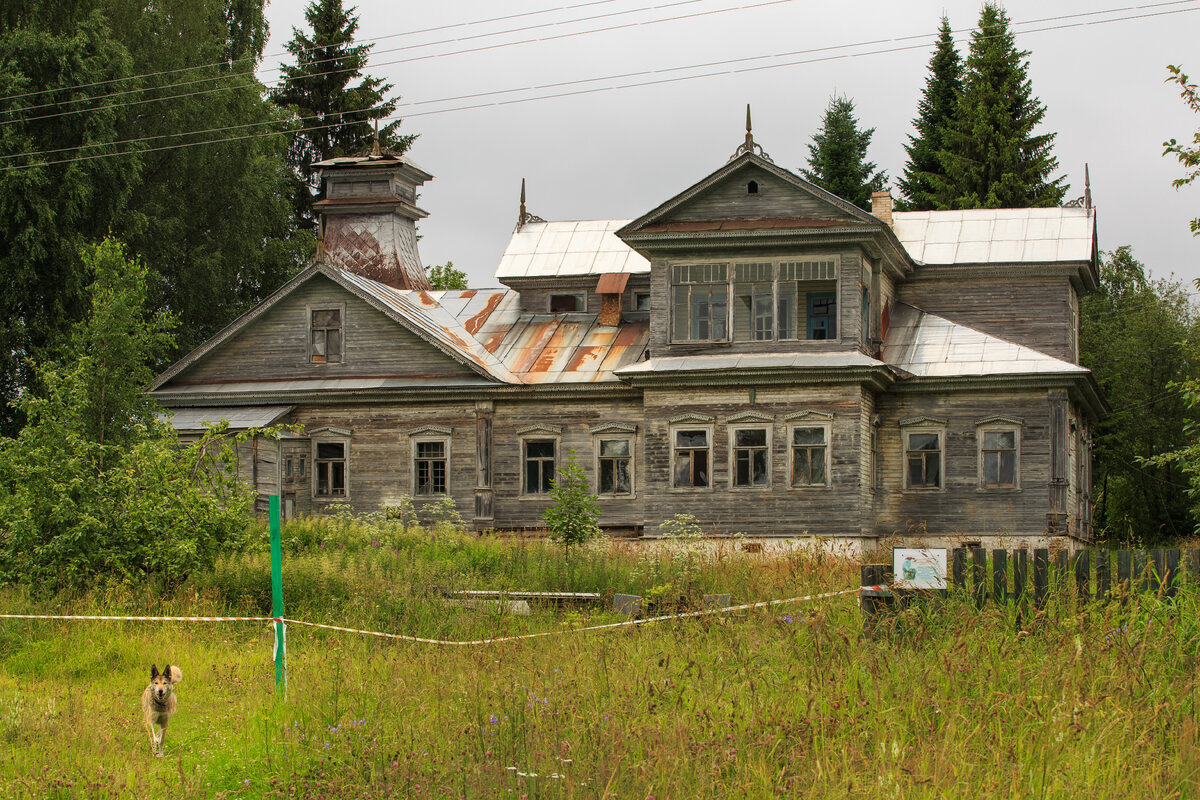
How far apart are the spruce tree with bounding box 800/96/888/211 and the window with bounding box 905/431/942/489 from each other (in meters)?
21.0

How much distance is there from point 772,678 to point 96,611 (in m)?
9.09

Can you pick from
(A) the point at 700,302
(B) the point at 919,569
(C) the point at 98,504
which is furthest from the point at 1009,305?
(B) the point at 919,569

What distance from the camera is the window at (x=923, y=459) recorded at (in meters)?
27.6

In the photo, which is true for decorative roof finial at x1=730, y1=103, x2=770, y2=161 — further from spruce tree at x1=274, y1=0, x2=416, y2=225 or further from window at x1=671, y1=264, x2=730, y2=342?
spruce tree at x1=274, y1=0, x2=416, y2=225

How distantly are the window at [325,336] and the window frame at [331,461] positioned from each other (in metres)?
1.68

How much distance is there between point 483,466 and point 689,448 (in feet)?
15.8

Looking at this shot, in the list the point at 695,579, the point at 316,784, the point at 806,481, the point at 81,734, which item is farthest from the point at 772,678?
the point at 806,481

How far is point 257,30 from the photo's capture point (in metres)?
41.9

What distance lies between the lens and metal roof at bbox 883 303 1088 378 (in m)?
27.1

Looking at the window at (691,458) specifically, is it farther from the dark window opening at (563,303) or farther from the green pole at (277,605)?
the green pole at (277,605)

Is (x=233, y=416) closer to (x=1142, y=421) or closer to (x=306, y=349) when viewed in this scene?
(x=306, y=349)

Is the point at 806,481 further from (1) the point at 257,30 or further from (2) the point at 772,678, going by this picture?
(1) the point at 257,30

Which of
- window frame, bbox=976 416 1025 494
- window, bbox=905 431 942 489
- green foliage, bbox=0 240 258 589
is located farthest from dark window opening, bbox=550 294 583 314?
green foliage, bbox=0 240 258 589

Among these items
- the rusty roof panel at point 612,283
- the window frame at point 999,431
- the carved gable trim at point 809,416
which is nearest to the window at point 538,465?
the rusty roof panel at point 612,283
